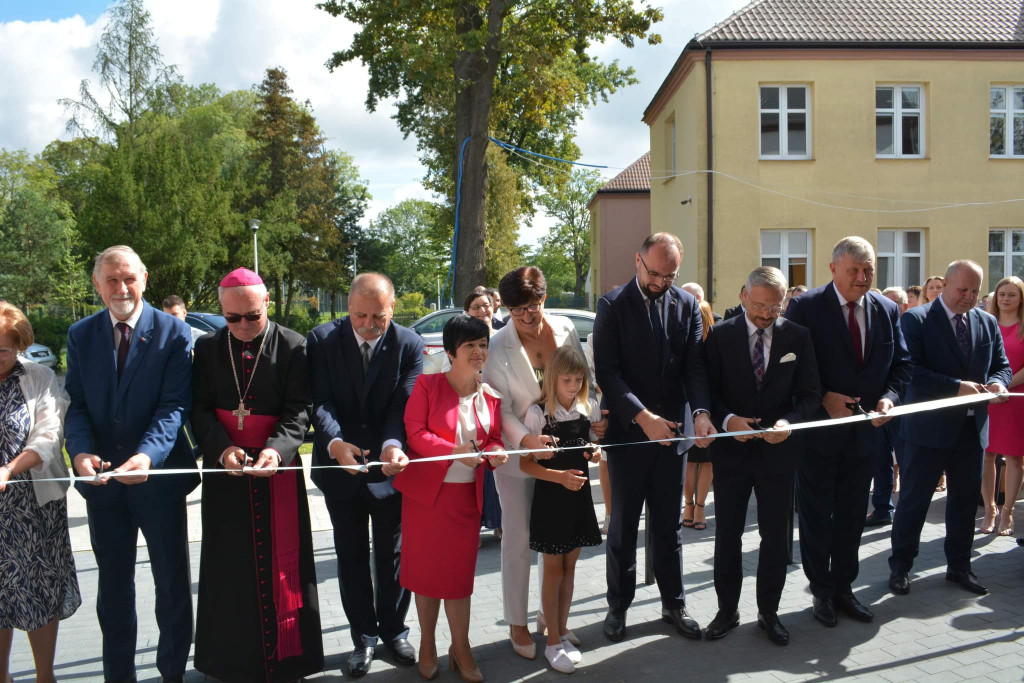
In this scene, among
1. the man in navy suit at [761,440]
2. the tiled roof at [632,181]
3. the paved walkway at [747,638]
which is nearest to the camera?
the paved walkway at [747,638]

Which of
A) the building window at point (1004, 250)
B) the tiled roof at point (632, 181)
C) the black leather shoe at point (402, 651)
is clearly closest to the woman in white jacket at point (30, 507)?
the black leather shoe at point (402, 651)

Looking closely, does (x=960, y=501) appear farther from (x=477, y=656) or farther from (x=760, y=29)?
(x=760, y=29)

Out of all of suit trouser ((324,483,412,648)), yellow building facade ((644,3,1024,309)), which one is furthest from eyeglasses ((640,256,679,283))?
yellow building facade ((644,3,1024,309))

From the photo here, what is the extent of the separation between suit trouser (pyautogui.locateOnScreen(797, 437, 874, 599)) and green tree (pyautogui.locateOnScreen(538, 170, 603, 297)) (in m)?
63.9

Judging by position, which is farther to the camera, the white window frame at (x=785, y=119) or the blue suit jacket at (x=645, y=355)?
the white window frame at (x=785, y=119)

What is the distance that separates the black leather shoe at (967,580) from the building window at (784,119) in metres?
16.6

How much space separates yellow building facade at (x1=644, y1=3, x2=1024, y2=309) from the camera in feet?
66.3

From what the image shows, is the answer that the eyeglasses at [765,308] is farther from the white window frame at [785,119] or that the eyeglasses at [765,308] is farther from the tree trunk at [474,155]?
the white window frame at [785,119]

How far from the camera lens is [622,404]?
457 cm

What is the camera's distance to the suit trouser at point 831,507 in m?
4.88

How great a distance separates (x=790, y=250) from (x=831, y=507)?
17085 mm

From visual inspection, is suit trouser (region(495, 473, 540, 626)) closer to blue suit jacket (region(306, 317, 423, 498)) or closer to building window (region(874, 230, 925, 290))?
blue suit jacket (region(306, 317, 423, 498))

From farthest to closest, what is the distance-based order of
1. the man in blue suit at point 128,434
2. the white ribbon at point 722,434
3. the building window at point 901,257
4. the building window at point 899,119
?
the building window at point 901,257, the building window at point 899,119, the man in blue suit at point 128,434, the white ribbon at point 722,434

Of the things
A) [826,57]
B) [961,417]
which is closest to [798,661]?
[961,417]
